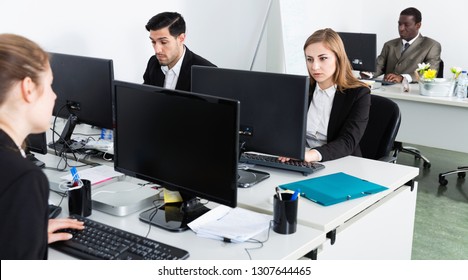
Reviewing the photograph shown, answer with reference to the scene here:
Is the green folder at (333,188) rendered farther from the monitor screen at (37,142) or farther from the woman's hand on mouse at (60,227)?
the monitor screen at (37,142)

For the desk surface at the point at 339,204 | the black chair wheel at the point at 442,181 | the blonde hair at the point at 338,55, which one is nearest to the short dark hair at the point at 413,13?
the black chair wheel at the point at 442,181

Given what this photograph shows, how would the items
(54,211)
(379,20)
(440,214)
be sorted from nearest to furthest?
(54,211) → (440,214) → (379,20)

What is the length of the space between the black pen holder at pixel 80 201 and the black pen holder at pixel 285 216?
63 centimetres

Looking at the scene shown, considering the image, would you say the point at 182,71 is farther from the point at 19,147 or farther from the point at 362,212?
the point at 19,147

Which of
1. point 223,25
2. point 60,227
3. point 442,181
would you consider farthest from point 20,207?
point 442,181

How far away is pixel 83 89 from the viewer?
239 cm

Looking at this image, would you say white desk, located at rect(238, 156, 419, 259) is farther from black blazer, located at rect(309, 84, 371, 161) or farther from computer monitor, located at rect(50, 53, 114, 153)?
computer monitor, located at rect(50, 53, 114, 153)

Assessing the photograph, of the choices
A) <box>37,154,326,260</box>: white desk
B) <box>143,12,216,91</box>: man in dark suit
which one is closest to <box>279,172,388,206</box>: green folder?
<box>37,154,326,260</box>: white desk

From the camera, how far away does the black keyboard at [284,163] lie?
7.40ft

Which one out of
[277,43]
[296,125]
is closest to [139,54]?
[277,43]

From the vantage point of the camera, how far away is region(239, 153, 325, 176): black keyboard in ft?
7.40

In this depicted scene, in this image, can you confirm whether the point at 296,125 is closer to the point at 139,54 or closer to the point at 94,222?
the point at 94,222

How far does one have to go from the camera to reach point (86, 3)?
11.2 feet

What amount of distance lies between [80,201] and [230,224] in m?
0.51
